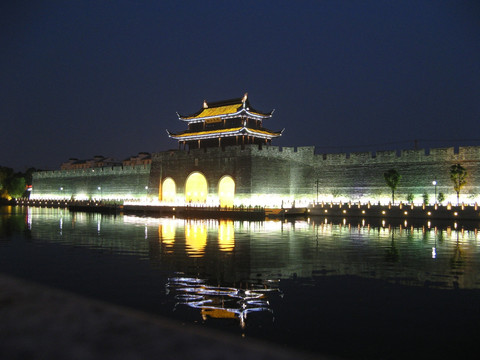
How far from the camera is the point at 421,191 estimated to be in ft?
84.2

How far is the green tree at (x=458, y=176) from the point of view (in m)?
23.9

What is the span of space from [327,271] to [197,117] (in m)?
27.6

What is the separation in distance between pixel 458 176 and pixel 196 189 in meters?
17.2

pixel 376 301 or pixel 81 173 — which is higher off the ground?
pixel 81 173

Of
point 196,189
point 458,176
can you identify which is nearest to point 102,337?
point 458,176

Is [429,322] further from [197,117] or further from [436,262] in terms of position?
[197,117]

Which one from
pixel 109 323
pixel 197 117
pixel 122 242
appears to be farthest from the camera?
pixel 197 117

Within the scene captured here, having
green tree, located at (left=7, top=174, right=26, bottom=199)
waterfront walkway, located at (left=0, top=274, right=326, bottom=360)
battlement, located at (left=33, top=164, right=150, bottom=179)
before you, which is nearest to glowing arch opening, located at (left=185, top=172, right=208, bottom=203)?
battlement, located at (left=33, top=164, right=150, bottom=179)

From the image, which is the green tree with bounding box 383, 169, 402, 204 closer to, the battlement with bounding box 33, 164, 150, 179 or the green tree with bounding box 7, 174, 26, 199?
the battlement with bounding box 33, 164, 150, 179

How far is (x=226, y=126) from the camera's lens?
3244 cm

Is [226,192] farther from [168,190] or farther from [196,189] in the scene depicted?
[168,190]

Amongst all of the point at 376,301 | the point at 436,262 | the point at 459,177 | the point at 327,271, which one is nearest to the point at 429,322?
the point at 376,301

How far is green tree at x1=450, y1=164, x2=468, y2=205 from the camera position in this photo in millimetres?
23906

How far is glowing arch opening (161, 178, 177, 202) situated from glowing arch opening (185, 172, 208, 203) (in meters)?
1.76
